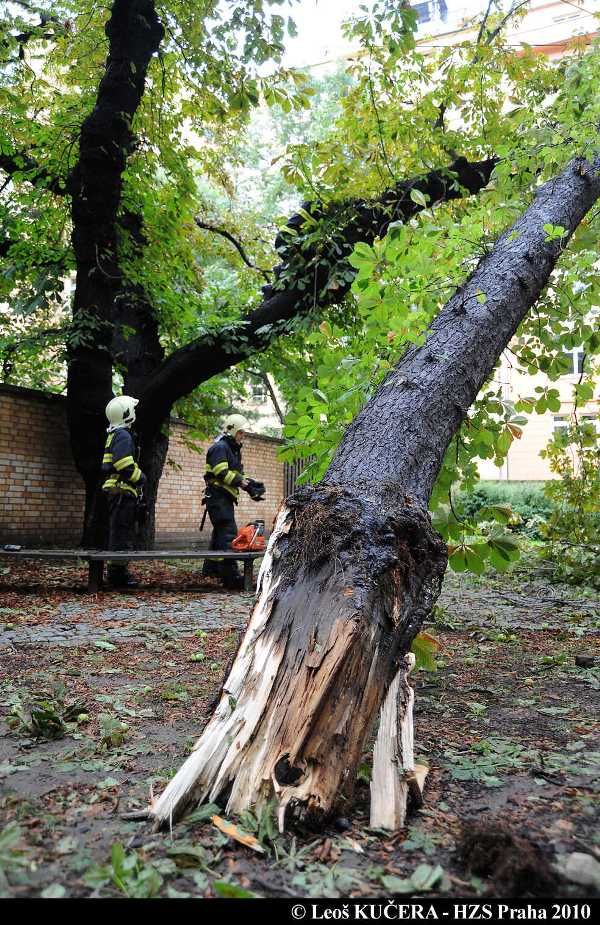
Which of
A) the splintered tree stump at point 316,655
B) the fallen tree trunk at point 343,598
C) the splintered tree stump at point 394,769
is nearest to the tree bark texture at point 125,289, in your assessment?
the fallen tree trunk at point 343,598

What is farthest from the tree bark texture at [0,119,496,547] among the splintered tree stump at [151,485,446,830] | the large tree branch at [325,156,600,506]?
the splintered tree stump at [151,485,446,830]

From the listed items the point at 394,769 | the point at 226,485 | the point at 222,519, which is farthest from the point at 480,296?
the point at 222,519

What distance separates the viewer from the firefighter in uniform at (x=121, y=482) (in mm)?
7082

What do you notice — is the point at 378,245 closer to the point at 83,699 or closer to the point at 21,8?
the point at 83,699

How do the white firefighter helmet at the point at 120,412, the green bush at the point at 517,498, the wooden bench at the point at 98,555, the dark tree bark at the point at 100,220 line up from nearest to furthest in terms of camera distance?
1. the wooden bench at the point at 98,555
2. the white firefighter helmet at the point at 120,412
3. the dark tree bark at the point at 100,220
4. the green bush at the point at 517,498

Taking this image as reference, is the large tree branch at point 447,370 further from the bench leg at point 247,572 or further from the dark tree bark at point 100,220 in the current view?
the dark tree bark at point 100,220

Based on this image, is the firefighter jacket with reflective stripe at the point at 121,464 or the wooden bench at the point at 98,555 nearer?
the wooden bench at the point at 98,555

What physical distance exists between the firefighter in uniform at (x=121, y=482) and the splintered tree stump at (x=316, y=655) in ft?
15.9

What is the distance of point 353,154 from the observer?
7.32m

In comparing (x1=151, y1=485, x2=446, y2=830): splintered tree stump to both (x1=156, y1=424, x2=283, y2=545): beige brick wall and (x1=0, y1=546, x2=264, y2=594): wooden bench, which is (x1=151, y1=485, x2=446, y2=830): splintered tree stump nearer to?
(x1=0, y1=546, x2=264, y2=594): wooden bench

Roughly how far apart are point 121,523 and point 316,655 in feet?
18.6

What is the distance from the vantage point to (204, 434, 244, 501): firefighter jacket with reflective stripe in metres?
7.71

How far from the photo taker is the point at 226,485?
7793mm
